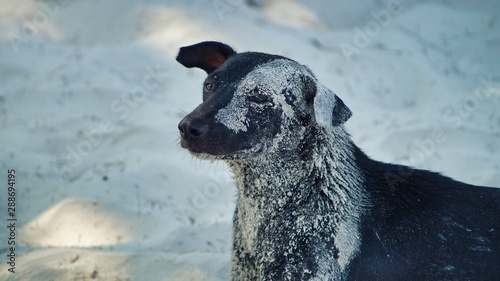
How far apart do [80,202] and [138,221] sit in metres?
0.60

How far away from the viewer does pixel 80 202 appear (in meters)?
4.25

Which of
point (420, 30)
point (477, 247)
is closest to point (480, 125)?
point (420, 30)

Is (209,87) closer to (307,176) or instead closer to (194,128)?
(194,128)

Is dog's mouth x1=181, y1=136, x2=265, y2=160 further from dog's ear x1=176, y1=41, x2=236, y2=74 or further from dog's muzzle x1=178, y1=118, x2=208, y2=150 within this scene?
dog's ear x1=176, y1=41, x2=236, y2=74

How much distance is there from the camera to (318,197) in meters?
2.68

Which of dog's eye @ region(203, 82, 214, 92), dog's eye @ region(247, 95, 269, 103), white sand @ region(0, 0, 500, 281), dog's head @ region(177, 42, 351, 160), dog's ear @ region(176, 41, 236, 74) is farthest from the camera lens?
white sand @ region(0, 0, 500, 281)

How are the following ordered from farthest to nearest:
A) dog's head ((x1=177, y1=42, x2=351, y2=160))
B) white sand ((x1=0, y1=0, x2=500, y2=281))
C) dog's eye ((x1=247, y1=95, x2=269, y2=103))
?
white sand ((x1=0, y1=0, x2=500, y2=281)), dog's eye ((x1=247, y1=95, x2=269, y2=103)), dog's head ((x1=177, y1=42, x2=351, y2=160))

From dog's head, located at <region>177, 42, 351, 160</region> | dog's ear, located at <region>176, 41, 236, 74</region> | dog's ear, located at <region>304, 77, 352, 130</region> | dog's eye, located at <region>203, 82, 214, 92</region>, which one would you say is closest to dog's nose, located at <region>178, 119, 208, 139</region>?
dog's head, located at <region>177, 42, 351, 160</region>

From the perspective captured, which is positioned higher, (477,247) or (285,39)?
(285,39)

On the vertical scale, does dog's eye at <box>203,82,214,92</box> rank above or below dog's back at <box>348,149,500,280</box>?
above

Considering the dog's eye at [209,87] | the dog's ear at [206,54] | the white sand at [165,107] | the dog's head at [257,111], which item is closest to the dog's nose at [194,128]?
the dog's head at [257,111]

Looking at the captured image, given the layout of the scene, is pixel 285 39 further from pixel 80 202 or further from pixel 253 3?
pixel 80 202

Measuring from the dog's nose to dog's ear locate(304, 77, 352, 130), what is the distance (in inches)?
25.6

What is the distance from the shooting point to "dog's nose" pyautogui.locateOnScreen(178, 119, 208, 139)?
2.49 m
